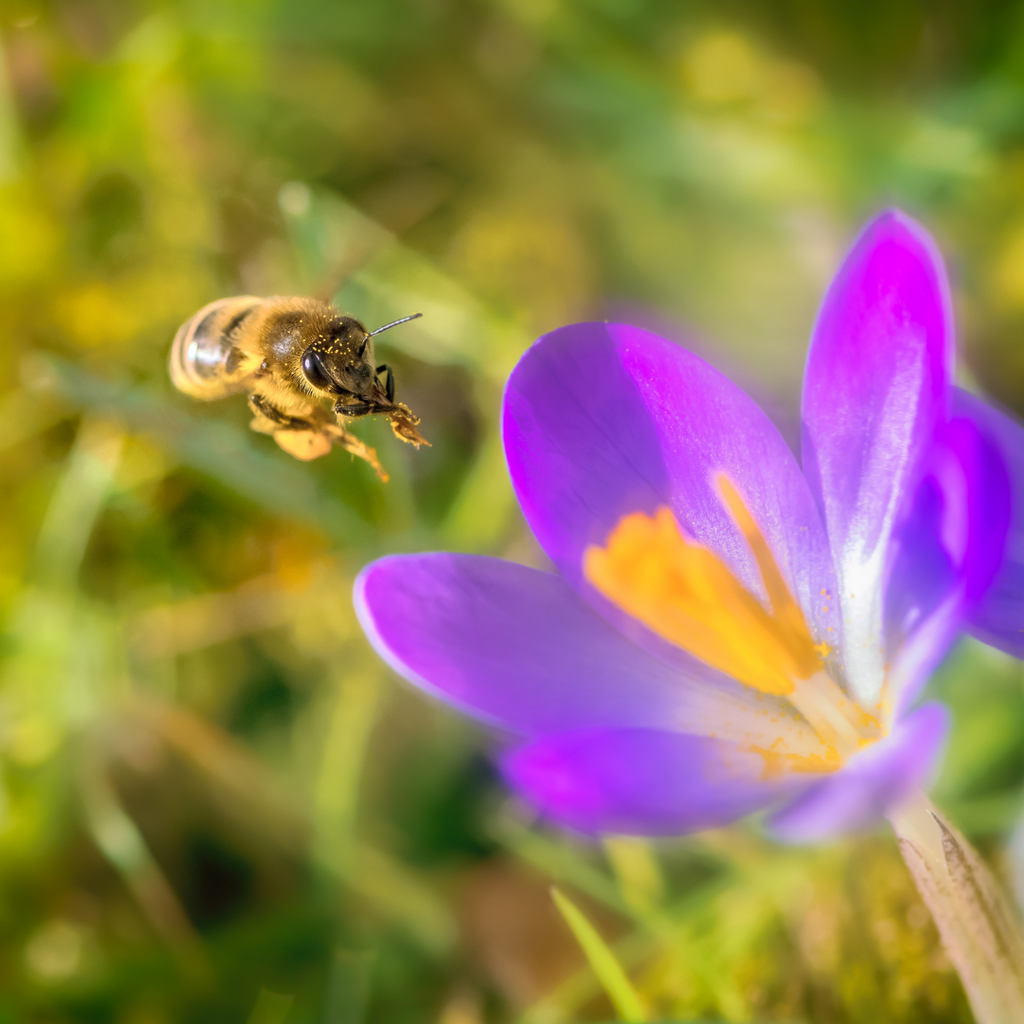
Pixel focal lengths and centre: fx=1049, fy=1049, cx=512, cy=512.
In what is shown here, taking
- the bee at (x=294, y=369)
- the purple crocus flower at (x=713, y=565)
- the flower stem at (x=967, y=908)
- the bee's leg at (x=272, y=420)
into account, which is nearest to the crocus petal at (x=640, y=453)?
the purple crocus flower at (x=713, y=565)

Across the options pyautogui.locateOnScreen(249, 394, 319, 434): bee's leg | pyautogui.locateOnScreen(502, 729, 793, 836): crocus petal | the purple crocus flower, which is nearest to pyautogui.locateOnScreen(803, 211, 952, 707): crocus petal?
the purple crocus flower

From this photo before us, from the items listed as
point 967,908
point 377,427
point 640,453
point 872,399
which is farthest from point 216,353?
point 967,908

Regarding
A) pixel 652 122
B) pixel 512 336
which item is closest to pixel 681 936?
pixel 512 336

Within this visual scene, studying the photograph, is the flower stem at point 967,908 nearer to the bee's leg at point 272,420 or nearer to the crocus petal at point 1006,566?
the crocus petal at point 1006,566

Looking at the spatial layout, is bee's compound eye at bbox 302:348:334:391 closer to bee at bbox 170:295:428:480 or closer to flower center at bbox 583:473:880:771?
bee at bbox 170:295:428:480

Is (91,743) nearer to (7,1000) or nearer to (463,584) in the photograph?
(7,1000)
